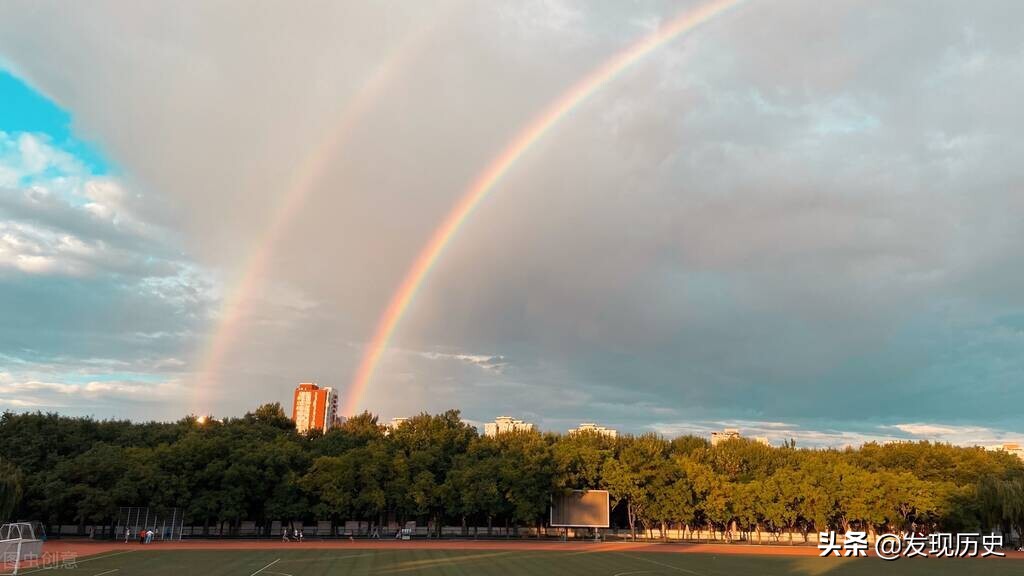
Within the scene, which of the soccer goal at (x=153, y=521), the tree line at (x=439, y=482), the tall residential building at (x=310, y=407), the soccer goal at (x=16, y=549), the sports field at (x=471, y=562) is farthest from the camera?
the tall residential building at (x=310, y=407)

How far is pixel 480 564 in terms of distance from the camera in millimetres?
42531

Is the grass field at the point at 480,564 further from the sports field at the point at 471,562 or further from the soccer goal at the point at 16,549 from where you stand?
the soccer goal at the point at 16,549

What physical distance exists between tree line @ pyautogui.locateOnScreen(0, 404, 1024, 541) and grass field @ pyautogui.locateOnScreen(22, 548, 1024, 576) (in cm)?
1298

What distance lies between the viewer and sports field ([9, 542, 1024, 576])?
37.8m

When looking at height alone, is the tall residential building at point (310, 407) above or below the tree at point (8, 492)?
above

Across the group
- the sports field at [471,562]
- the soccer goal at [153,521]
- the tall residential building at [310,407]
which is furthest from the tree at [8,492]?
the tall residential building at [310,407]

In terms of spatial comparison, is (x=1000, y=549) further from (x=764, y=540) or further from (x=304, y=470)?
(x=304, y=470)

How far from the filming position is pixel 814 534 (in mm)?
82125

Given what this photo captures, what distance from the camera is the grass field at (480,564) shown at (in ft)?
123

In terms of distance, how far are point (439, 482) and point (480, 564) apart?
32020 millimetres

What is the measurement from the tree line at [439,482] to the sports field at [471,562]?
763 cm

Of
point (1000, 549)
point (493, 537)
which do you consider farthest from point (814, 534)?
point (493, 537)

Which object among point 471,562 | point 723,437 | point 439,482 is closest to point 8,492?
point 439,482

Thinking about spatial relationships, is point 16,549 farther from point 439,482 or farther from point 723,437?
point 723,437
